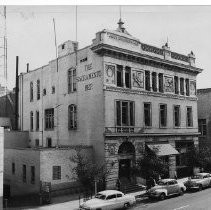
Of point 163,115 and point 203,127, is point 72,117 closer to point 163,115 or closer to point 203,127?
point 163,115

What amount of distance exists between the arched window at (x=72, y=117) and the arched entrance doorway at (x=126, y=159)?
558cm

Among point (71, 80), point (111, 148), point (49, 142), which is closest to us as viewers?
point (111, 148)

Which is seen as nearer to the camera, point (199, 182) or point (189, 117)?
point (199, 182)

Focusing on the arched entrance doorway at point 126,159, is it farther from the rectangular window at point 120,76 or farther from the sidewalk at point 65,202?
the rectangular window at point 120,76

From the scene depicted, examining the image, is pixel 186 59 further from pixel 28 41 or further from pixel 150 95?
pixel 28 41

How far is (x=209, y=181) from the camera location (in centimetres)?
3189

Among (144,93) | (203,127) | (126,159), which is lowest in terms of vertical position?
(126,159)

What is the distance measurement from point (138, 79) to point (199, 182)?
11721 millimetres

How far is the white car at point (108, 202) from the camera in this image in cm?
2269

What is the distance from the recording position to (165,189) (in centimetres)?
2720

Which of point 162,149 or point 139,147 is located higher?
point 139,147

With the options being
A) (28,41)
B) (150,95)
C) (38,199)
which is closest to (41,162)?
(38,199)

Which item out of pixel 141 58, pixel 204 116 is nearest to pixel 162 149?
pixel 141 58
